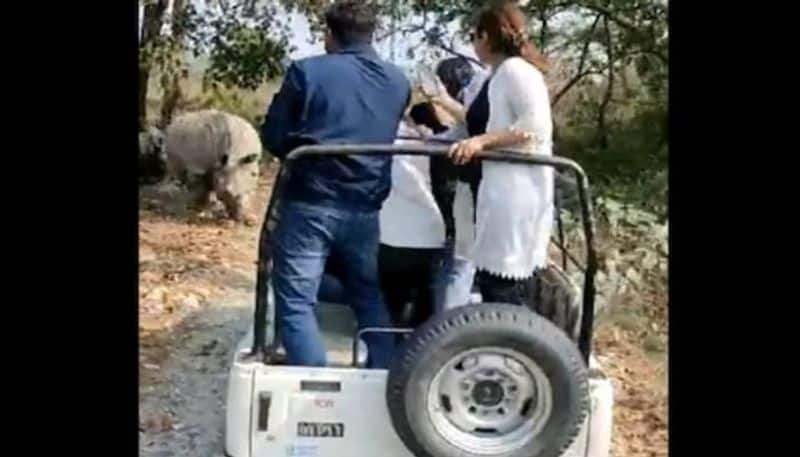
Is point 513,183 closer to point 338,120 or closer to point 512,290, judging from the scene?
point 512,290

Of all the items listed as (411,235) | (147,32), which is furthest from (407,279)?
(147,32)

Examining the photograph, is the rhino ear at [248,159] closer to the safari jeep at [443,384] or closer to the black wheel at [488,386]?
the safari jeep at [443,384]

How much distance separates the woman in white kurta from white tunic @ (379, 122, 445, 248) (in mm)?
102

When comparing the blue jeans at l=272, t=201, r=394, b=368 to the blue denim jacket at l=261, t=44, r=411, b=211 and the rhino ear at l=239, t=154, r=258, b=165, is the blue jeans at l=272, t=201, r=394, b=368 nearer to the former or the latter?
the blue denim jacket at l=261, t=44, r=411, b=211

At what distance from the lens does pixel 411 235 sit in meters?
2.64

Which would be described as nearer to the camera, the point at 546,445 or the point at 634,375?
the point at 546,445

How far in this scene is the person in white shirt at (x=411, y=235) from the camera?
8.54ft

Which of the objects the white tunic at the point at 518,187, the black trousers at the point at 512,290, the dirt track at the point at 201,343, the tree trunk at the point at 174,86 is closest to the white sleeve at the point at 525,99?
the white tunic at the point at 518,187
